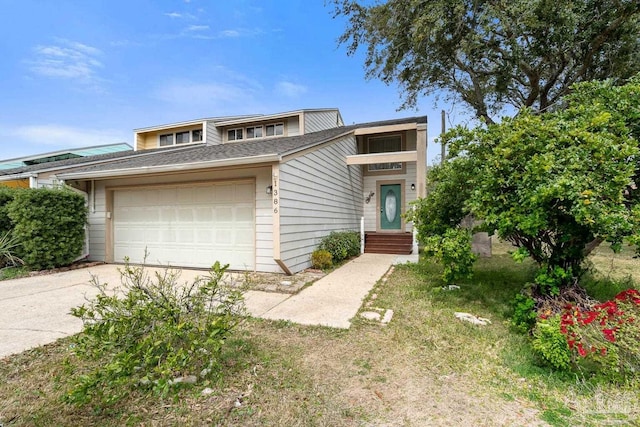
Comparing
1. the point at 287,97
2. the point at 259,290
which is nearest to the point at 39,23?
the point at 259,290

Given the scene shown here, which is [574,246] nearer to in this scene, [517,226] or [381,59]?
[517,226]

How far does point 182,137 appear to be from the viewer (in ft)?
47.1

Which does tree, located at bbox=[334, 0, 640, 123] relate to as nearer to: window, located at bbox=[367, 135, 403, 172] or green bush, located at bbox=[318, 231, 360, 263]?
window, located at bbox=[367, 135, 403, 172]

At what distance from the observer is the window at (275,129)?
12.9 m

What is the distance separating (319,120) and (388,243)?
6.59 metres

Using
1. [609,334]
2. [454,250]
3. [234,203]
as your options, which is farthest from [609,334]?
[234,203]

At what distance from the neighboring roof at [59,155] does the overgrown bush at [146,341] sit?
18883 mm

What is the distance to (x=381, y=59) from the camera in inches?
333

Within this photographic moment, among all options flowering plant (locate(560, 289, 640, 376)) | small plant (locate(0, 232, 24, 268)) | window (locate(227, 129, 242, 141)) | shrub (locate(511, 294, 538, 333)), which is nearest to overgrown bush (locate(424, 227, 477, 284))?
shrub (locate(511, 294, 538, 333))

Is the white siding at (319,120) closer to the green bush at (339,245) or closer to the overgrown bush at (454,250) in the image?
the green bush at (339,245)

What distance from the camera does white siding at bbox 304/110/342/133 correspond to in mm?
12391

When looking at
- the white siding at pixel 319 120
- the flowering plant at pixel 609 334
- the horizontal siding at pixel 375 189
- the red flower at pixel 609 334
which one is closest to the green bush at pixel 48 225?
the white siding at pixel 319 120


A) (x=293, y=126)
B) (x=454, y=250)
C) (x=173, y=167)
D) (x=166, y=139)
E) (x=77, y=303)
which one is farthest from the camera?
(x=166, y=139)

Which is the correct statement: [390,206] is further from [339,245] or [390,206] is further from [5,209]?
[5,209]
